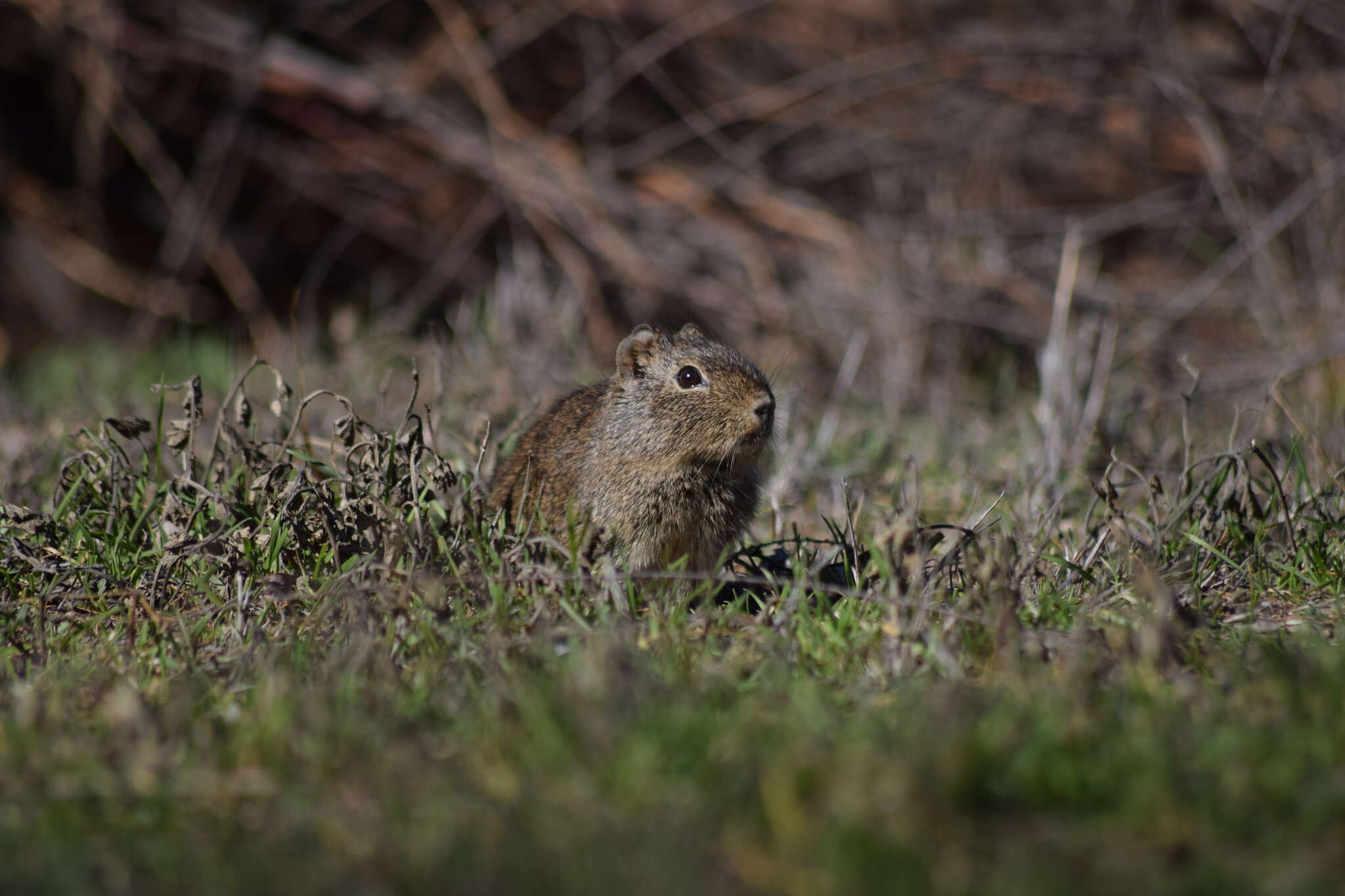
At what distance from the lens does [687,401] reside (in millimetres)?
3871

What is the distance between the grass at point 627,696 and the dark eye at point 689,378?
574mm

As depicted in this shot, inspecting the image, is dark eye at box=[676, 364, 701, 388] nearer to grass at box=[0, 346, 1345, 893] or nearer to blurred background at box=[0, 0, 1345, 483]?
grass at box=[0, 346, 1345, 893]

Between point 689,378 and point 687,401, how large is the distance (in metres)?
0.12

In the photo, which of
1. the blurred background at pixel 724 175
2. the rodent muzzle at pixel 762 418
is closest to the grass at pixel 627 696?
the rodent muzzle at pixel 762 418

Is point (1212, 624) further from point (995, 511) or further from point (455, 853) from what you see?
point (455, 853)

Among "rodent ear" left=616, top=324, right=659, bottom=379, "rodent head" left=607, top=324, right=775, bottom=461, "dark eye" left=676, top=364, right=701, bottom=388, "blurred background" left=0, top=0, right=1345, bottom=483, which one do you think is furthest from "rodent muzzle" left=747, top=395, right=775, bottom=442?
"blurred background" left=0, top=0, right=1345, bottom=483

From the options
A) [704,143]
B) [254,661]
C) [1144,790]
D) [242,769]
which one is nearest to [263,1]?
[704,143]

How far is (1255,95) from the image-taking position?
26.0 ft

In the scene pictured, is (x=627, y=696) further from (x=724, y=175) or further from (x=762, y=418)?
(x=724, y=175)

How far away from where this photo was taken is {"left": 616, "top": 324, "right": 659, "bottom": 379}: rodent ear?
4.06 meters

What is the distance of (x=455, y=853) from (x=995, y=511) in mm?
2935

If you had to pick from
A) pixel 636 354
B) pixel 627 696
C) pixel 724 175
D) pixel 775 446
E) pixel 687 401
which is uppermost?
pixel 724 175

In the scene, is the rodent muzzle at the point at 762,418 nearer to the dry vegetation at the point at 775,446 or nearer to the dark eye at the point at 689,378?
the dark eye at the point at 689,378

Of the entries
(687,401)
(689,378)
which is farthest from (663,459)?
(689,378)
